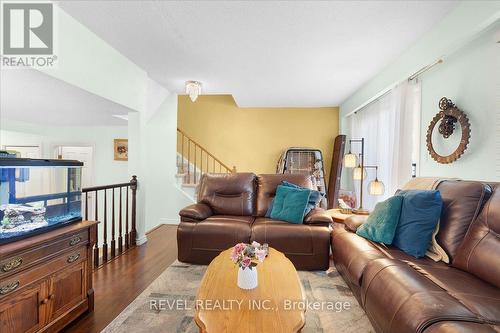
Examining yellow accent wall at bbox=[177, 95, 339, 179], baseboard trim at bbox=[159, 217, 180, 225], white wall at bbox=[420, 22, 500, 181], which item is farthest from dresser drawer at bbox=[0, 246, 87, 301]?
yellow accent wall at bbox=[177, 95, 339, 179]

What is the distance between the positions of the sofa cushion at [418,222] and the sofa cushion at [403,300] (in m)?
0.32

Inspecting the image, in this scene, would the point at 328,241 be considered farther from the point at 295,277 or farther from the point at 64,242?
the point at 64,242

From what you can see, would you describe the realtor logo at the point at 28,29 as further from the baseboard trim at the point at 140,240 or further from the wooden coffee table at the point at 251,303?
the baseboard trim at the point at 140,240

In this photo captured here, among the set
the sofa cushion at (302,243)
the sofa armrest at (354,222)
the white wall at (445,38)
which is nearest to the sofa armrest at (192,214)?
the sofa cushion at (302,243)

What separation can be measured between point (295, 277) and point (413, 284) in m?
0.67

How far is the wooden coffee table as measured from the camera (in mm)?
1081

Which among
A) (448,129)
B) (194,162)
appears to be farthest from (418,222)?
(194,162)

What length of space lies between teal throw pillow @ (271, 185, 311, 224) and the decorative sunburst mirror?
4.44ft

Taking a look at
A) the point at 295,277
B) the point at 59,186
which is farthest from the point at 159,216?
the point at 295,277

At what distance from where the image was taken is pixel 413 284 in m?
1.24

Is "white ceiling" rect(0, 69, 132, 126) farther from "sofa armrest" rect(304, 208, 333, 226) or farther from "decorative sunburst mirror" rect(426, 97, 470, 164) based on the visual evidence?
"decorative sunburst mirror" rect(426, 97, 470, 164)

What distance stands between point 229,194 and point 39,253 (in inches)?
80.0

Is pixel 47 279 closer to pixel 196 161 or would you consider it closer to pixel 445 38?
pixel 445 38

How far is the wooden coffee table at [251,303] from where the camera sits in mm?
1081
